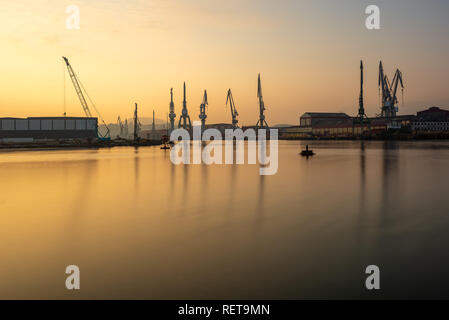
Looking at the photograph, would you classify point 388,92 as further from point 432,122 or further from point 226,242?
point 226,242

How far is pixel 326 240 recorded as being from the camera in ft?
34.0

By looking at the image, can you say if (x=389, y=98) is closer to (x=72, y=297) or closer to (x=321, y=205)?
(x=321, y=205)

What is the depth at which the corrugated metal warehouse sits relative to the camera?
11531cm

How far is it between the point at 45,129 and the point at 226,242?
390ft

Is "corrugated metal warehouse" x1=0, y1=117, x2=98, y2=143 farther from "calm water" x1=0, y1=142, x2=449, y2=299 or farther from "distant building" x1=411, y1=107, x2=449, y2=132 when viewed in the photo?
"distant building" x1=411, y1=107, x2=449, y2=132

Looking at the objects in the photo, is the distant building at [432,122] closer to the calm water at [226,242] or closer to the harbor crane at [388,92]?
the harbor crane at [388,92]

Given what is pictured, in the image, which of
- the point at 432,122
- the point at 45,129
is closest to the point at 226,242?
the point at 45,129

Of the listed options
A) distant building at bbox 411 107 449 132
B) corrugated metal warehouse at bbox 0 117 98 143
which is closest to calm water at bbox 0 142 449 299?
corrugated metal warehouse at bbox 0 117 98 143

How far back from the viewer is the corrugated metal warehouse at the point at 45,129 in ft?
378

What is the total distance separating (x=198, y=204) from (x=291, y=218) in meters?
4.59

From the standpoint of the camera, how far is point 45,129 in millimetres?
117125

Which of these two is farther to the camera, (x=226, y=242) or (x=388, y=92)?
(x=388, y=92)

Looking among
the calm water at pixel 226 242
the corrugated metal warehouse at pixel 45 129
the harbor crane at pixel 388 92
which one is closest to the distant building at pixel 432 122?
the harbor crane at pixel 388 92
